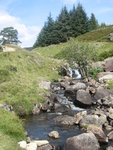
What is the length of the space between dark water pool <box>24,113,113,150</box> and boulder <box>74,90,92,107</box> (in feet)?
14.3

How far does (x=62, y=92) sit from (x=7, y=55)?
13642 mm

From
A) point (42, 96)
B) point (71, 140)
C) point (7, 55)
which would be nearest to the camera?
point (71, 140)

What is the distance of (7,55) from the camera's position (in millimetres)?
51125

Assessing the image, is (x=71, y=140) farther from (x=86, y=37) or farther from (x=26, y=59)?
(x=86, y=37)

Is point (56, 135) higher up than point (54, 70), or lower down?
lower down

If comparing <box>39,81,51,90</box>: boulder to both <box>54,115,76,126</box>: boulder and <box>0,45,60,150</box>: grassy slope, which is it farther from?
<box>54,115,76,126</box>: boulder

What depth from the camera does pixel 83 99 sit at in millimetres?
36531

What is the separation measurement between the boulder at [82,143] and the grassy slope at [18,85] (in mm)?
3610

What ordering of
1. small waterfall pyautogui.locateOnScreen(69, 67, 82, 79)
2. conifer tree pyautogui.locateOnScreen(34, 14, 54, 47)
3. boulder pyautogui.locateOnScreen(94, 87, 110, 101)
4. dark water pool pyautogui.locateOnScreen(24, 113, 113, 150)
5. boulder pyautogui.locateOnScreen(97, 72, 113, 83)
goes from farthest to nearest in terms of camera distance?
conifer tree pyautogui.locateOnScreen(34, 14, 54, 47), small waterfall pyautogui.locateOnScreen(69, 67, 82, 79), boulder pyautogui.locateOnScreen(97, 72, 113, 83), boulder pyautogui.locateOnScreen(94, 87, 110, 101), dark water pool pyautogui.locateOnScreen(24, 113, 113, 150)

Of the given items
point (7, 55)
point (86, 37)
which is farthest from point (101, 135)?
point (86, 37)

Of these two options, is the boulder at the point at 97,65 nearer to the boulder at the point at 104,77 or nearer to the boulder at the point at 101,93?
the boulder at the point at 104,77

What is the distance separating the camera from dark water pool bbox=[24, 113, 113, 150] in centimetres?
2535

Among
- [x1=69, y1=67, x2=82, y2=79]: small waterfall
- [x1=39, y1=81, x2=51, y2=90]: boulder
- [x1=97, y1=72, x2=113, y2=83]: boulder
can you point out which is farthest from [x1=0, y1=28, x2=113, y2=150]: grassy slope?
[x1=97, y1=72, x2=113, y2=83]: boulder

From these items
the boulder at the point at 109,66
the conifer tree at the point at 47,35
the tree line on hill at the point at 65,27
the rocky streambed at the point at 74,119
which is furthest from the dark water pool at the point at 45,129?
the conifer tree at the point at 47,35
